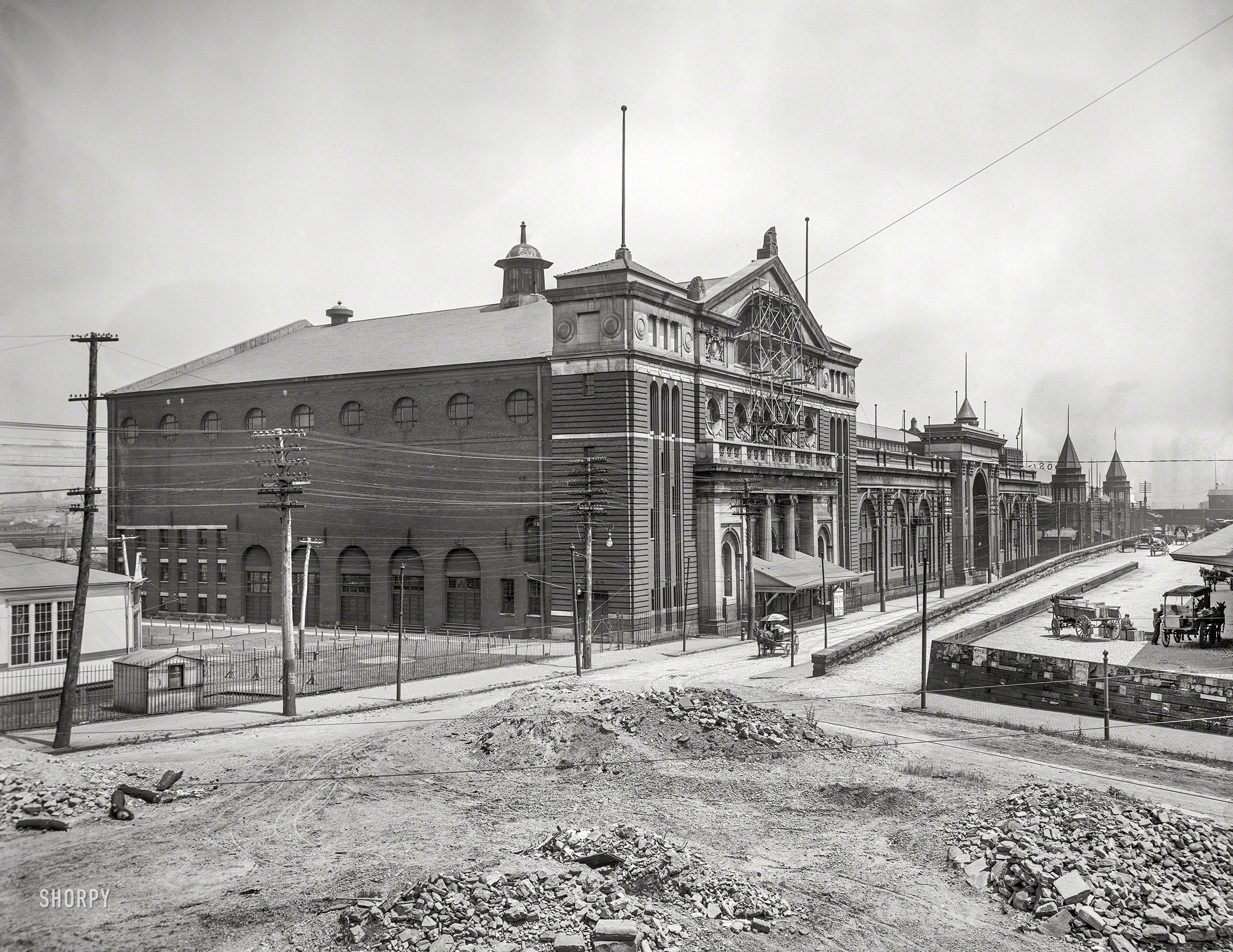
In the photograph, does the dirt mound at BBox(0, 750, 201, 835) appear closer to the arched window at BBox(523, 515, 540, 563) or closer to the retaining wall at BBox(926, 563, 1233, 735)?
the retaining wall at BBox(926, 563, 1233, 735)

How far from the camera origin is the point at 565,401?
48.8 m

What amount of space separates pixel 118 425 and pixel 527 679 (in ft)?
140

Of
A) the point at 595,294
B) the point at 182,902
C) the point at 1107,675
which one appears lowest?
the point at 182,902

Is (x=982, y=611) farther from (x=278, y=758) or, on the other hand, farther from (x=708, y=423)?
(x=278, y=758)

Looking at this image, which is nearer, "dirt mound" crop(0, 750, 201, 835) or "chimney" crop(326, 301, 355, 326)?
"dirt mound" crop(0, 750, 201, 835)

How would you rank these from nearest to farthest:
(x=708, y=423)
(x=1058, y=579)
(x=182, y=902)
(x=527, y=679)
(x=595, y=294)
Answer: (x=182, y=902) < (x=527, y=679) < (x=595, y=294) < (x=708, y=423) < (x=1058, y=579)

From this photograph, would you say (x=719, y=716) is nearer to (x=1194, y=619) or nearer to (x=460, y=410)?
(x=1194, y=619)

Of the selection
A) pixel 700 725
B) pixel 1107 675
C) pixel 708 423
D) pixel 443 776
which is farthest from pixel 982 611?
pixel 443 776

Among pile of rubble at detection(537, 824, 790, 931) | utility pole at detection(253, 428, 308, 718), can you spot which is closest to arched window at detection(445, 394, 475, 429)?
utility pole at detection(253, 428, 308, 718)

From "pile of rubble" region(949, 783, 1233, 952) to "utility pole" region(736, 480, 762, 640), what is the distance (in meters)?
32.8

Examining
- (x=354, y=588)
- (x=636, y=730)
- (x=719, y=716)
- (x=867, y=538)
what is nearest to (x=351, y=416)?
(x=354, y=588)

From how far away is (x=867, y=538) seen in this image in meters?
74.5

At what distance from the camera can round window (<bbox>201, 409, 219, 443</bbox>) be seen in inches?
2386

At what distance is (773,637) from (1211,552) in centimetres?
1931
